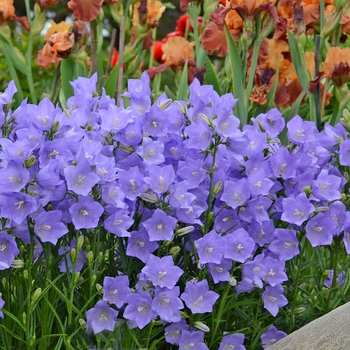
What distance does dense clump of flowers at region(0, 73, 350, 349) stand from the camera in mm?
1193

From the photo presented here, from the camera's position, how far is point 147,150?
1.32m

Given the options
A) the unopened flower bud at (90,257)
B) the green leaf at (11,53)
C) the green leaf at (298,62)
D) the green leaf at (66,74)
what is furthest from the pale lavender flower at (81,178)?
the green leaf at (11,53)

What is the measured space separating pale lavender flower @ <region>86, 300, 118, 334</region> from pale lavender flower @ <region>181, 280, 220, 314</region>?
0.48ft

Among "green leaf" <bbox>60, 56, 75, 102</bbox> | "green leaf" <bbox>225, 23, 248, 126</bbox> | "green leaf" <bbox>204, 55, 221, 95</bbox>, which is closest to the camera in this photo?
"green leaf" <bbox>225, 23, 248, 126</bbox>

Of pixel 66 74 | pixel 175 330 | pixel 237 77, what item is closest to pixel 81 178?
pixel 175 330

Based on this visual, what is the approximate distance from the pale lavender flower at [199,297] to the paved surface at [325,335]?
169 millimetres

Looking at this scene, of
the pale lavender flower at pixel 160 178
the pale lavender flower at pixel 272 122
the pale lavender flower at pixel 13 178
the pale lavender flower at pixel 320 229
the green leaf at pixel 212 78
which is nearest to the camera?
the pale lavender flower at pixel 13 178

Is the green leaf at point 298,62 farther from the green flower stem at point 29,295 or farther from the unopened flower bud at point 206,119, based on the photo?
the green flower stem at point 29,295

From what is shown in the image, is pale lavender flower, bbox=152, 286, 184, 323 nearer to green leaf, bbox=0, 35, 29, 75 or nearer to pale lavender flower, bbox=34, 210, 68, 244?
pale lavender flower, bbox=34, 210, 68, 244

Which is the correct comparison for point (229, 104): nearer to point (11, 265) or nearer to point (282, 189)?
point (282, 189)

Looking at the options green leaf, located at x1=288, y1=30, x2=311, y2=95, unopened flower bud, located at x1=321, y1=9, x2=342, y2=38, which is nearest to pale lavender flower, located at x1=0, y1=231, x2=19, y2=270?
green leaf, located at x1=288, y1=30, x2=311, y2=95

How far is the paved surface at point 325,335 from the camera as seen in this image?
1242 mm

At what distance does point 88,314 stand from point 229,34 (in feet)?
3.14

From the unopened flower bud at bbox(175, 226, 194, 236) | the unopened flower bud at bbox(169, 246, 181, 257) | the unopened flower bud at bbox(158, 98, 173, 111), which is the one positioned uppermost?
the unopened flower bud at bbox(158, 98, 173, 111)
